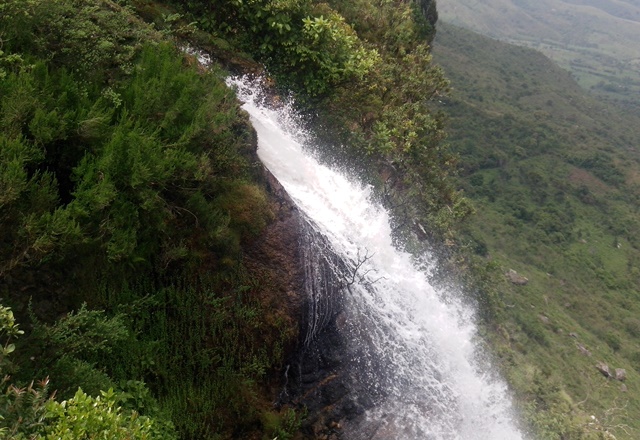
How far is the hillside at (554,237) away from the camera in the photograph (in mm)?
23938

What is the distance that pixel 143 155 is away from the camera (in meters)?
4.82

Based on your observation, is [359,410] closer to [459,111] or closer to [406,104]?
[406,104]

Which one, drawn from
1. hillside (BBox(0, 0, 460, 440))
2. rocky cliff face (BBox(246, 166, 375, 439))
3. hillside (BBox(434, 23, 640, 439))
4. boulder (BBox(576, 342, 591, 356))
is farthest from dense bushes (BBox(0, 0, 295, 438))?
boulder (BBox(576, 342, 591, 356))

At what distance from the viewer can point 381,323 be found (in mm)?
8172

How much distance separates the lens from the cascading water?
7510 millimetres

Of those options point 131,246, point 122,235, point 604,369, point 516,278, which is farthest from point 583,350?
A: point 122,235

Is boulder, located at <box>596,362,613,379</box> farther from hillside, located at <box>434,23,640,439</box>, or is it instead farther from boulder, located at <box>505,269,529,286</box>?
boulder, located at <box>505,269,529,286</box>

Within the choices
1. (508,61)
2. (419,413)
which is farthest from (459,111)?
(419,413)

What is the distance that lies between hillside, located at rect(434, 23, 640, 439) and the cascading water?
21.0ft

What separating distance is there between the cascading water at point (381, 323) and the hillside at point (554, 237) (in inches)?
252

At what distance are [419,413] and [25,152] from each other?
23.0 ft

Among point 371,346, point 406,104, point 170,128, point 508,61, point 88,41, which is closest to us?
point 170,128

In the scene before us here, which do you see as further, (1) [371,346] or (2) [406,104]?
(2) [406,104]

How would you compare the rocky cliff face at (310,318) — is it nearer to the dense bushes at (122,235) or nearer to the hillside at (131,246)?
the hillside at (131,246)
